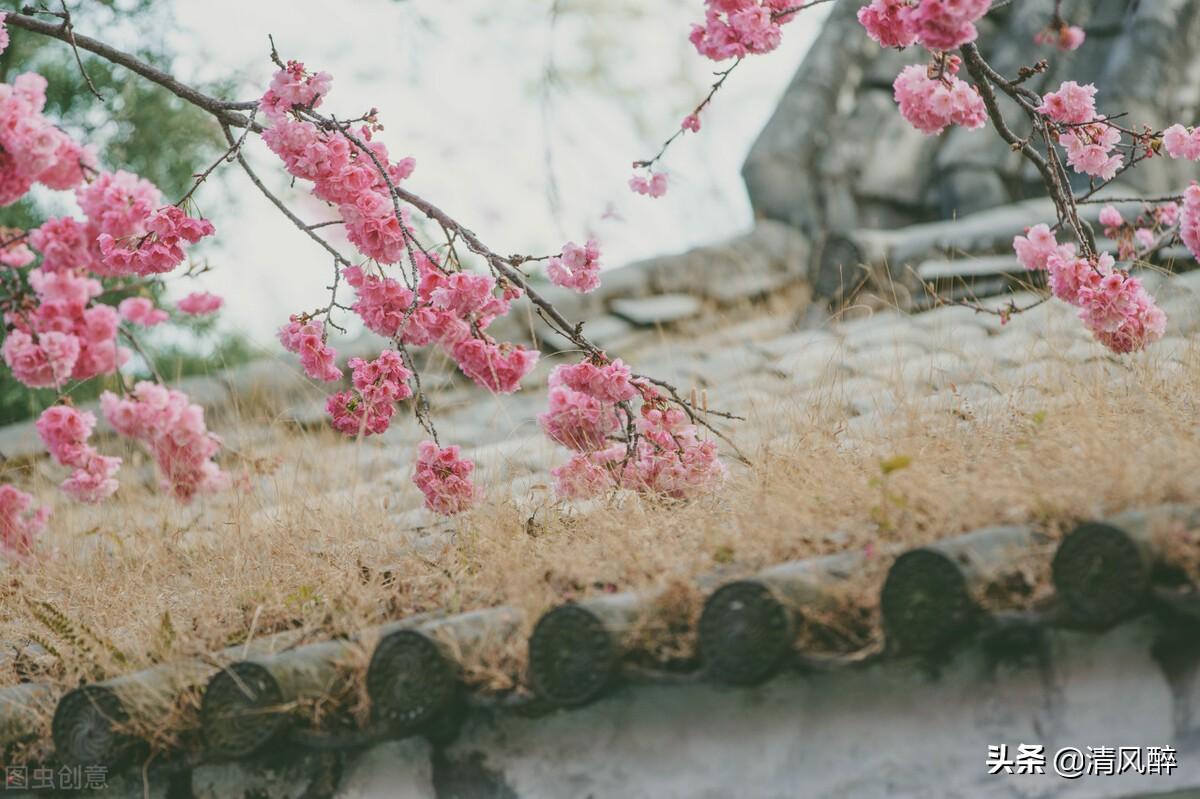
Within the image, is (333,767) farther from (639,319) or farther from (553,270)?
(639,319)

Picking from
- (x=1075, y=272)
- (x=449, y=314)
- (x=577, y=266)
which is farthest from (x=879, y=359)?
(x=449, y=314)

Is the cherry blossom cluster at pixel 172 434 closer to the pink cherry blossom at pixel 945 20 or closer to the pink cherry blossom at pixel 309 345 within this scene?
the pink cherry blossom at pixel 309 345

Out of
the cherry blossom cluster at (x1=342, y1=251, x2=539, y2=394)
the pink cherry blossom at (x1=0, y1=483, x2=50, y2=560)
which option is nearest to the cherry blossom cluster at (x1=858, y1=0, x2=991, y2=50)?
the cherry blossom cluster at (x1=342, y1=251, x2=539, y2=394)

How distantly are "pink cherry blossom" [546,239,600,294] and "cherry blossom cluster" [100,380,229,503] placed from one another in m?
1.72

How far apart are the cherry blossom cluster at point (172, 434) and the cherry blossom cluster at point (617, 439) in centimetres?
158

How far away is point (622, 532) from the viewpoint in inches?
122

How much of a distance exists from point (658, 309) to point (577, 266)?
314 centimetres

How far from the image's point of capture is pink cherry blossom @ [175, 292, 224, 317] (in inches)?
237

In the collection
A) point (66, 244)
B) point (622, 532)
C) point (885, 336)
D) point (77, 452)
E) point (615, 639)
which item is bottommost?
point (615, 639)

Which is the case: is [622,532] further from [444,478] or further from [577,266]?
[577,266]

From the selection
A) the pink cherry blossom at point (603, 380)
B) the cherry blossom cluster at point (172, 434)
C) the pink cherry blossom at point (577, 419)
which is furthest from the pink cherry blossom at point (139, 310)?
the pink cherry blossom at point (603, 380)

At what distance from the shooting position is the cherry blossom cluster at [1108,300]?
3.67 m

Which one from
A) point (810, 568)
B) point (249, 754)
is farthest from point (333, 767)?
point (810, 568)

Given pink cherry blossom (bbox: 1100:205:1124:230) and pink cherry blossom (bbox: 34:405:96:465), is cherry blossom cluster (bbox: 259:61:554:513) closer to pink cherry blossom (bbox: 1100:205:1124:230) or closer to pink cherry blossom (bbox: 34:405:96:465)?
pink cherry blossom (bbox: 34:405:96:465)
